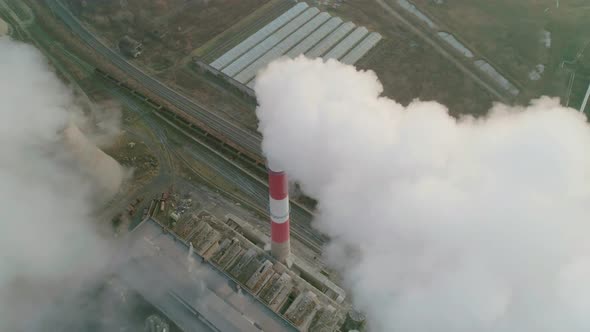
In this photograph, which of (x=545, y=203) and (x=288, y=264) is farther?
(x=288, y=264)

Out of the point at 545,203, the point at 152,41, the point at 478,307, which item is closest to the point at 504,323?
the point at 478,307

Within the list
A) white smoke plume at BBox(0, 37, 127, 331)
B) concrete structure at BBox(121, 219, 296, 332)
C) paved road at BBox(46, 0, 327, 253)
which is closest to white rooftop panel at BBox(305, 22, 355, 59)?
paved road at BBox(46, 0, 327, 253)

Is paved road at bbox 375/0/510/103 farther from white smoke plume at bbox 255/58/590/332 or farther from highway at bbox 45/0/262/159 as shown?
highway at bbox 45/0/262/159

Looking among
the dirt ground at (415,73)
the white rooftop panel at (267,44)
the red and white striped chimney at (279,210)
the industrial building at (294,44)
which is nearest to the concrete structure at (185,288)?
the red and white striped chimney at (279,210)

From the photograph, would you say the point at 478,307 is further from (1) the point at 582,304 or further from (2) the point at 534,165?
(2) the point at 534,165

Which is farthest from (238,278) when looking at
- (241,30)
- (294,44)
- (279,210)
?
(241,30)

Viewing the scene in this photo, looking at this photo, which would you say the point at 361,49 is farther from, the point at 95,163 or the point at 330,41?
the point at 95,163

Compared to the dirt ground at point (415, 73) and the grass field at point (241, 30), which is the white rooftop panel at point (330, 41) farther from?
the grass field at point (241, 30)
